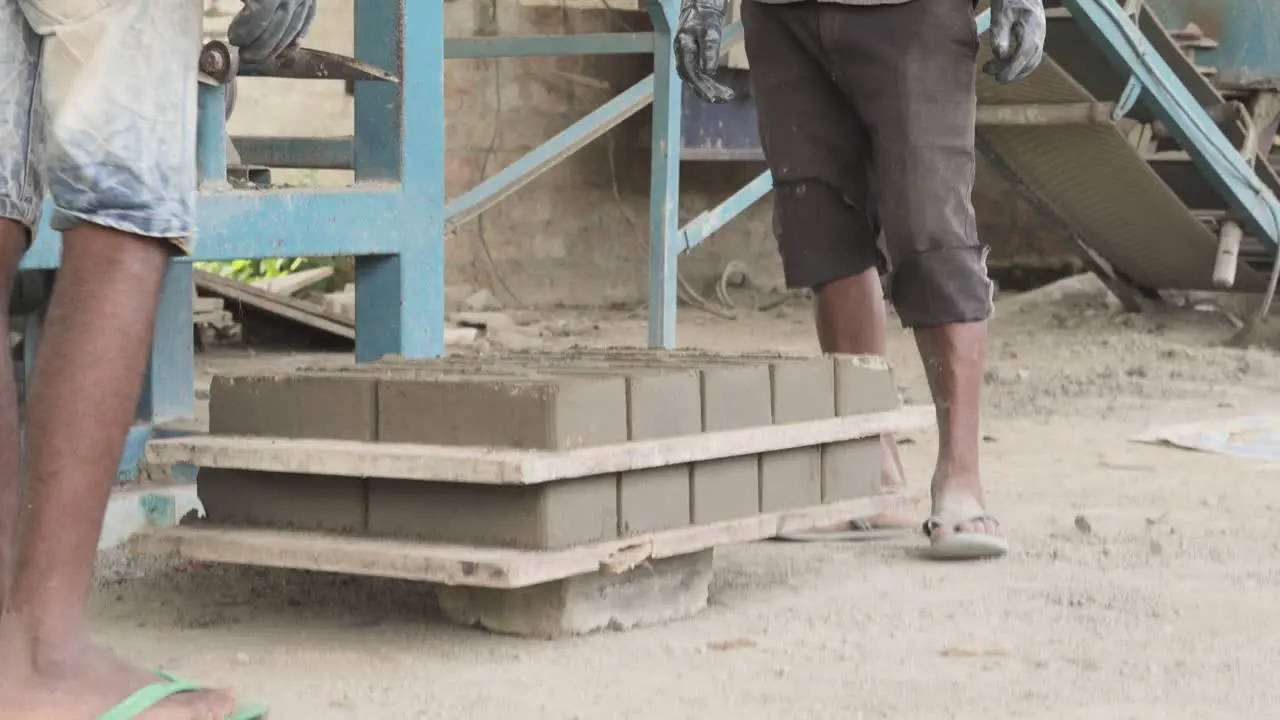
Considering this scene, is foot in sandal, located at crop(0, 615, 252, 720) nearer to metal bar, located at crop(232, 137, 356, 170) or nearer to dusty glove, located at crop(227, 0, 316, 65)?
dusty glove, located at crop(227, 0, 316, 65)

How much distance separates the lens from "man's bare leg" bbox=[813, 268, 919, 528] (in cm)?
332

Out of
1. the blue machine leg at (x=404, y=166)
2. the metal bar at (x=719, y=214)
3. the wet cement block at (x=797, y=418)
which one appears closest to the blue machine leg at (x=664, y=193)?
the metal bar at (x=719, y=214)

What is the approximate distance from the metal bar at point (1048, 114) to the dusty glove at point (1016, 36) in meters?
3.21

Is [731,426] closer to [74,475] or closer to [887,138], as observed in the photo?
[887,138]

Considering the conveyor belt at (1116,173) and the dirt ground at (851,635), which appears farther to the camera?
the conveyor belt at (1116,173)

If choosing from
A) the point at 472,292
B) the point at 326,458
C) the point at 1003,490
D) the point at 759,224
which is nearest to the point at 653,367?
the point at 326,458

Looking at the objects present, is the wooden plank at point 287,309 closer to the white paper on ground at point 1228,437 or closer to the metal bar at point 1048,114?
the metal bar at point 1048,114

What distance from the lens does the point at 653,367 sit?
8.82ft

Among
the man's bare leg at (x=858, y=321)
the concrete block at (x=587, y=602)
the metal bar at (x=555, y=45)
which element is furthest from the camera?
the metal bar at (x=555, y=45)

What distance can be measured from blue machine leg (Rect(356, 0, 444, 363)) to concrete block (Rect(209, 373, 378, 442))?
2.75ft

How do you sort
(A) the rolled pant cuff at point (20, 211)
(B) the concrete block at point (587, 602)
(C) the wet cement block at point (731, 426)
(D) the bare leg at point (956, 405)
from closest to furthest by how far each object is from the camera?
(A) the rolled pant cuff at point (20, 211), (B) the concrete block at point (587, 602), (C) the wet cement block at point (731, 426), (D) the bare leg at point (956, 405)

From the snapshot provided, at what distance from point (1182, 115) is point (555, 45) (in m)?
2.29

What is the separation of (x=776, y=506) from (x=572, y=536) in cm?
47

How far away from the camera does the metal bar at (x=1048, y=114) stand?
627 cm
